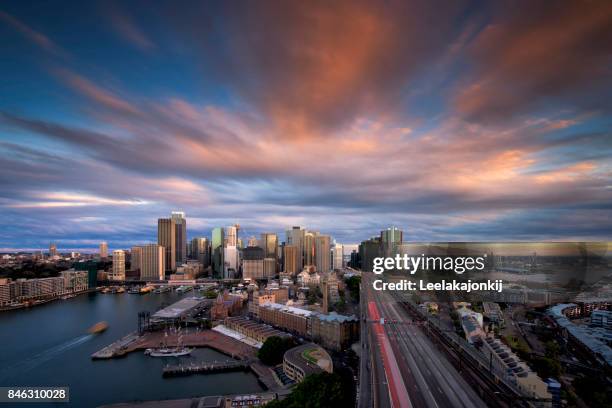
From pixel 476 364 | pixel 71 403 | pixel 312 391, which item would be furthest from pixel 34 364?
pixel 476 364

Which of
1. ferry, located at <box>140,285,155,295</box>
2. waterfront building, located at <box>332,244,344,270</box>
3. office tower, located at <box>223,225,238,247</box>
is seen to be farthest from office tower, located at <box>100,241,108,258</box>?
waterfront building, located at <box>332,244,344,270</box>

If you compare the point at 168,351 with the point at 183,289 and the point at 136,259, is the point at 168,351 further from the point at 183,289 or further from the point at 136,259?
the point at 136,259

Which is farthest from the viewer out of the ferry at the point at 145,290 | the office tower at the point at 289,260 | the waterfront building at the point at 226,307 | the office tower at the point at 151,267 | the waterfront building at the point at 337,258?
the waterfront building at the point at 337,258

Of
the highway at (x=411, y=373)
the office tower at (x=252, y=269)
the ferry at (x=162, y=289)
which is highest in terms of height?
the highway at (x=411, y=373)

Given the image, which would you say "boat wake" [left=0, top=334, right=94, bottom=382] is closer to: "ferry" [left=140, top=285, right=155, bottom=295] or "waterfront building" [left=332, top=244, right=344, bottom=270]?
"ferry" [left=140, top=285, right=155, bottom=295]

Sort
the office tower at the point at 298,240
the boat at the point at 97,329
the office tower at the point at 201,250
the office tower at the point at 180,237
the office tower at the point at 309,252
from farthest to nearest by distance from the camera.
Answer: the office tower at the point at 201,250, the office tower at the point at 180,237, the office tower at the point at 309,252, the office tower at the point at 298,240, the boat at the point at 97,329

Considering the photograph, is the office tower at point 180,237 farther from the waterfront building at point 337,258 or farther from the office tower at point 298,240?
the waterfront building at point 337,258

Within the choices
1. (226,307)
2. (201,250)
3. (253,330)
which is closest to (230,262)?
(201,250)

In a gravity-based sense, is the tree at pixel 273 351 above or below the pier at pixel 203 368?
above

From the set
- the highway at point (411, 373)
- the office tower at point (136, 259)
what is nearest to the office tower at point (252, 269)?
the office tower at point (136, 259)
